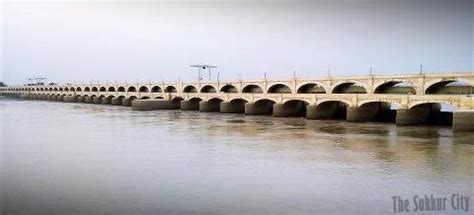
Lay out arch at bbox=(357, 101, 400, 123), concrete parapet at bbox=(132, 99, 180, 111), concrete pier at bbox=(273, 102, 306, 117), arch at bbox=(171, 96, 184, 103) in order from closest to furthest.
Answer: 1. arch at bbox=(357, 101, 400, 123)
2. concrete pier at bbox=(273, 102, 306, 117)
3. concrete parapet at bbox=(132, 99, 180, 111)
4. arch at bbox=(171, 96, 184, 103)

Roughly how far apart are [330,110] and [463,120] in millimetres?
17334

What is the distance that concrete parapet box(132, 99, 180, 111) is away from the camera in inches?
2478

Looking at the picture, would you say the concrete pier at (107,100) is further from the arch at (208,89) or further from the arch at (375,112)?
the arch at (375,112)

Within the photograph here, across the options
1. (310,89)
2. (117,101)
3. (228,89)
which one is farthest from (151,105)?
(310,89)

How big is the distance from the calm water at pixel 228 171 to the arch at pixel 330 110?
41.4 ft

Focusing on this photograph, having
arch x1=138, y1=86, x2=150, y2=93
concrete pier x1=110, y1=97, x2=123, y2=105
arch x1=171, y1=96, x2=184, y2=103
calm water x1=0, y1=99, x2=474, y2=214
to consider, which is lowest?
calm water x1=0, y1=99, x2=474, y2=214

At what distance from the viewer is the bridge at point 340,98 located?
35.2 metres

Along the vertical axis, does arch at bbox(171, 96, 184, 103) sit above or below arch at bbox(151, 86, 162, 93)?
below

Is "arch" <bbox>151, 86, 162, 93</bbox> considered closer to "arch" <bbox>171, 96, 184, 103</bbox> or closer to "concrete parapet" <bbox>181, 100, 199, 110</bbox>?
"arch" <bbox>171, 96, 184, 103</bbox>

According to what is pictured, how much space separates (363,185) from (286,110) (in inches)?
1299

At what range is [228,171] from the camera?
58.5 ft

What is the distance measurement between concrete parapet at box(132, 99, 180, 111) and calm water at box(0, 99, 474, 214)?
30747mm

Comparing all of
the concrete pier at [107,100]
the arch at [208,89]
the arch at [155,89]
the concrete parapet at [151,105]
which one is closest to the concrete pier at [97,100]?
the concrete pier at [107,100]

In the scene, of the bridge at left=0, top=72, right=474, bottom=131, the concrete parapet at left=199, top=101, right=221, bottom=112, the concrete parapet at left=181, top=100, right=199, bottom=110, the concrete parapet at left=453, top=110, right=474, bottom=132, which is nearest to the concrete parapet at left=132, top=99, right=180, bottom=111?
the bridge at left=0, top=72, right=474, bottom=131
